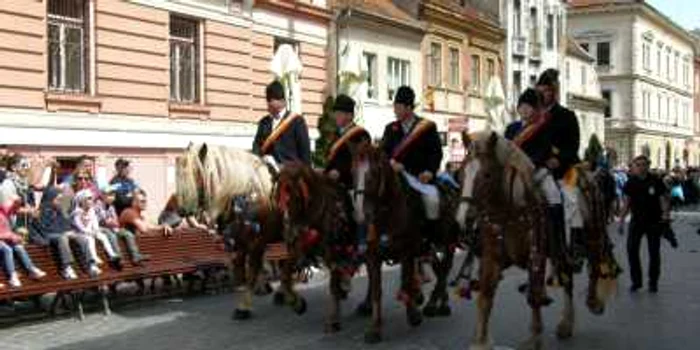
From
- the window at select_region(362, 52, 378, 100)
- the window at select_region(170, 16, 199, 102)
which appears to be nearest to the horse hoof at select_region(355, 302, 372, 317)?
the window at select_region(170, 16, 199, 102)

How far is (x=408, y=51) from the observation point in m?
38.7

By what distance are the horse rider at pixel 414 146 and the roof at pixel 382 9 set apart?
21709mm

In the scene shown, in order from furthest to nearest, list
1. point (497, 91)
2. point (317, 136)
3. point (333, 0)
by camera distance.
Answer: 1. point (497, 91)
2. point (333, 0)
3. point (317, 136)

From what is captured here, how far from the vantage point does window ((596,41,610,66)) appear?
3366 inches

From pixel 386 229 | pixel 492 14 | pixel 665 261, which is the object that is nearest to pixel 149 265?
pixel 386 229

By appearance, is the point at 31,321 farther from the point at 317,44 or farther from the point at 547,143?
the point at 317,44

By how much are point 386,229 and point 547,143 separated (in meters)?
1.82

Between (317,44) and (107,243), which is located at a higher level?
(317,44)

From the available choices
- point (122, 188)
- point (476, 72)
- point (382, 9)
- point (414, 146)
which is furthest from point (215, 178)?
point (476, 72)

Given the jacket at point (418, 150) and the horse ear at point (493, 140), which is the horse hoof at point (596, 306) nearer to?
the jacket at point (418, 150)

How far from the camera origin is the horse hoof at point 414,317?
11.6 metres

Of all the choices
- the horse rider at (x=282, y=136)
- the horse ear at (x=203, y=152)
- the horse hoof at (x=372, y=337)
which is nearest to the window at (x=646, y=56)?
the horse rider at (x=282, y=136)

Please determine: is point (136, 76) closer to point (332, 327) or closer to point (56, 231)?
point (56, 231)

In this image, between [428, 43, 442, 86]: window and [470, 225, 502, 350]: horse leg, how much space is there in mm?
31464
